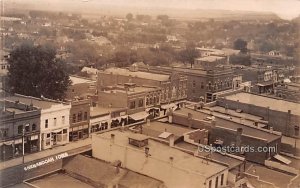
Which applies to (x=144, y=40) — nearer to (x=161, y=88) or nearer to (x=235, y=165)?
(x=161, y=88)

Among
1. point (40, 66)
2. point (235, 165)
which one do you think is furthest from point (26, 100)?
point (235, 165)

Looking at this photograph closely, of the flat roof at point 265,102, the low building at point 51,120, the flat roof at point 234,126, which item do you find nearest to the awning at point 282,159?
A: the flat roof at point 234,126

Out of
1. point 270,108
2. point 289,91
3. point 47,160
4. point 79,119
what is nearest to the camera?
point 47,160

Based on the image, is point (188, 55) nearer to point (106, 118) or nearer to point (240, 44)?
point (240, 44)

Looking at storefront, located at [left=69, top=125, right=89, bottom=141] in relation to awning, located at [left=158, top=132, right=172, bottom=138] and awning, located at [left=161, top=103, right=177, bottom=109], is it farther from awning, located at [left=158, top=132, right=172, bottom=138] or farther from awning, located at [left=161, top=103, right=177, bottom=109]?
awning, located at [left=161, top=103, right=177, bottom=109]

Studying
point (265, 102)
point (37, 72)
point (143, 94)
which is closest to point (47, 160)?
point (37, 72)
